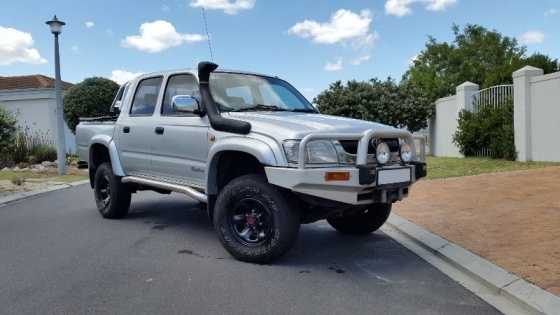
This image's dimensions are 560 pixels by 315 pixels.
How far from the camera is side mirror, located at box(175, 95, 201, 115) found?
5508mm

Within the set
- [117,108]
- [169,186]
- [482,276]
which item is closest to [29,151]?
[117,108]

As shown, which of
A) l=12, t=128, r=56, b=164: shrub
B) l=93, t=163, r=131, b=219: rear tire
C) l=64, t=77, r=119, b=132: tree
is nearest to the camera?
l=93, t=163, r=131, b=219: rear tire

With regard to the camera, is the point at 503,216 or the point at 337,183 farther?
the point at 503,216

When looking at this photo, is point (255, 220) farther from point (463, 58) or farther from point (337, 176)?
point (463, 58)

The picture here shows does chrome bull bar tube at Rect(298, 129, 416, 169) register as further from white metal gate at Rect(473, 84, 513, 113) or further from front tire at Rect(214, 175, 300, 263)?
white metal gate at Rect(473, 84, 513, 113)

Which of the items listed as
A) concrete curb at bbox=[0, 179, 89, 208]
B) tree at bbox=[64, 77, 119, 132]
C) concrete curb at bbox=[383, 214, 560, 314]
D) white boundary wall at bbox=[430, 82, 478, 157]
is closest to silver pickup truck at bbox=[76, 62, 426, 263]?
concrete curb at bbox=[383, 214, 560, 314]

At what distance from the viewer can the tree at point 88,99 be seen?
73.0 feet

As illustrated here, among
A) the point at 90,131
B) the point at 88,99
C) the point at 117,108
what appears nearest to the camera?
the point at 117,108

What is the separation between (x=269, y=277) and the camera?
480cm

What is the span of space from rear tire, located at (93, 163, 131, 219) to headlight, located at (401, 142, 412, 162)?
13.3 feet

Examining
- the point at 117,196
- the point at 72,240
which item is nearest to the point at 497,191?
the point at 117,196

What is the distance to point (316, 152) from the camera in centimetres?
478

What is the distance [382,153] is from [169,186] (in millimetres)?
2709

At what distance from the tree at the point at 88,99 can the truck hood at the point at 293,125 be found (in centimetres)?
1816
